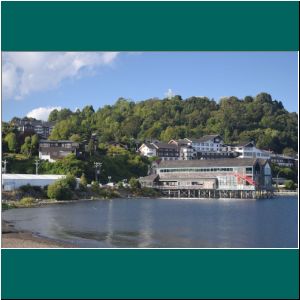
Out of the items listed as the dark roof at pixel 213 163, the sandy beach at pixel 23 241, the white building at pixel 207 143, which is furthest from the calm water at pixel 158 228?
the white building at pixel 207 143

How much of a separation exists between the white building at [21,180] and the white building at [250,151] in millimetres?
8734

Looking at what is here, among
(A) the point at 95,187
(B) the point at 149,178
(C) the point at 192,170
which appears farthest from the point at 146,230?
(C) the point at 192,170

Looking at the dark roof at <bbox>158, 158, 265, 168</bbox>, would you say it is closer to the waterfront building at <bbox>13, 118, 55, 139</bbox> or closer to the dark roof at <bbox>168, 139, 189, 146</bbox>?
the dark roof at <bbox>168, 139, 189, 146</bbox>

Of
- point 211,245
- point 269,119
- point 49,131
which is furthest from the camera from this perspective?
point 49,131

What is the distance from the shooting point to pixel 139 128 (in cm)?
2234

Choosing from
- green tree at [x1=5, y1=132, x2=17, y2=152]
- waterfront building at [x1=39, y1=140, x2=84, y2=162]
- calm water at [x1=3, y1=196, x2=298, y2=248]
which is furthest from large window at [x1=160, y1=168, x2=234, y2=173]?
calm water at [x1=3, y1=196, x2=298, y2=248]

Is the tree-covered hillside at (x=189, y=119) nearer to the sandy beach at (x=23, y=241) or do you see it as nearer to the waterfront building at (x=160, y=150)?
the waterfront building at (x=160, y=150)

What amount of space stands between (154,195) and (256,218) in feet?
32.6

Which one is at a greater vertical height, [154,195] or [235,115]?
[235,115]

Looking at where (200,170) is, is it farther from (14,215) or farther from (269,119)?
(14,215)

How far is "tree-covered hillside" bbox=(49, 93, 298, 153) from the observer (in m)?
19.3

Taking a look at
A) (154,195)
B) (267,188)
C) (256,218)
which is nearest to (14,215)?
(256,218)

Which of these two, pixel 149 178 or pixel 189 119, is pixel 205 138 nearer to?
→ pixel 189 119

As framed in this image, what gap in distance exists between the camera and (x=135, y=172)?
22.4 m
